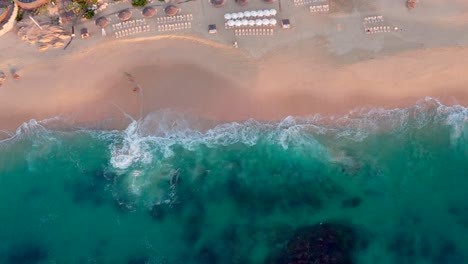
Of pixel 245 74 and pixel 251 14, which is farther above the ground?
pixel 251 14

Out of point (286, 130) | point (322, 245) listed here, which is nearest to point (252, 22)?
point (286, 130)

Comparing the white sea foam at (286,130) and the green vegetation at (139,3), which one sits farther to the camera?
the green vegetation at (139,3)

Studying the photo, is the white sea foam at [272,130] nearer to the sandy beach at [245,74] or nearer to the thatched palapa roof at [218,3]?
the sandy beach at [245,74]

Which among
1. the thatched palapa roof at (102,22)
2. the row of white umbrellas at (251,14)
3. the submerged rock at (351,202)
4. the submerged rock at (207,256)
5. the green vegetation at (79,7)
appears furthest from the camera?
the green vegetation at (79,7)

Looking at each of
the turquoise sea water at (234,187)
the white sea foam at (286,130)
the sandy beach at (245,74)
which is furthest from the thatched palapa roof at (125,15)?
the white sea foam at (286,130)

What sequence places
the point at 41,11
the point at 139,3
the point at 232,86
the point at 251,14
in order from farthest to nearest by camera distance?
1. the point at 41,11
2. the point at 139,3
3. the point at 251,14
4. the point at 232,86

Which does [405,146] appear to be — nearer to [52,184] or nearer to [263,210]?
[263,210]

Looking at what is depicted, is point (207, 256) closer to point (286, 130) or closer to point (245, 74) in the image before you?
point (286, 130)

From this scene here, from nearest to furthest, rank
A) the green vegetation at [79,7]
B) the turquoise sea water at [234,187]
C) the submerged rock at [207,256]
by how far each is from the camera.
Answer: the submerged rock at [207,256] < the turquoise sea water at [234,187] < the green vegetation at [79,7]
